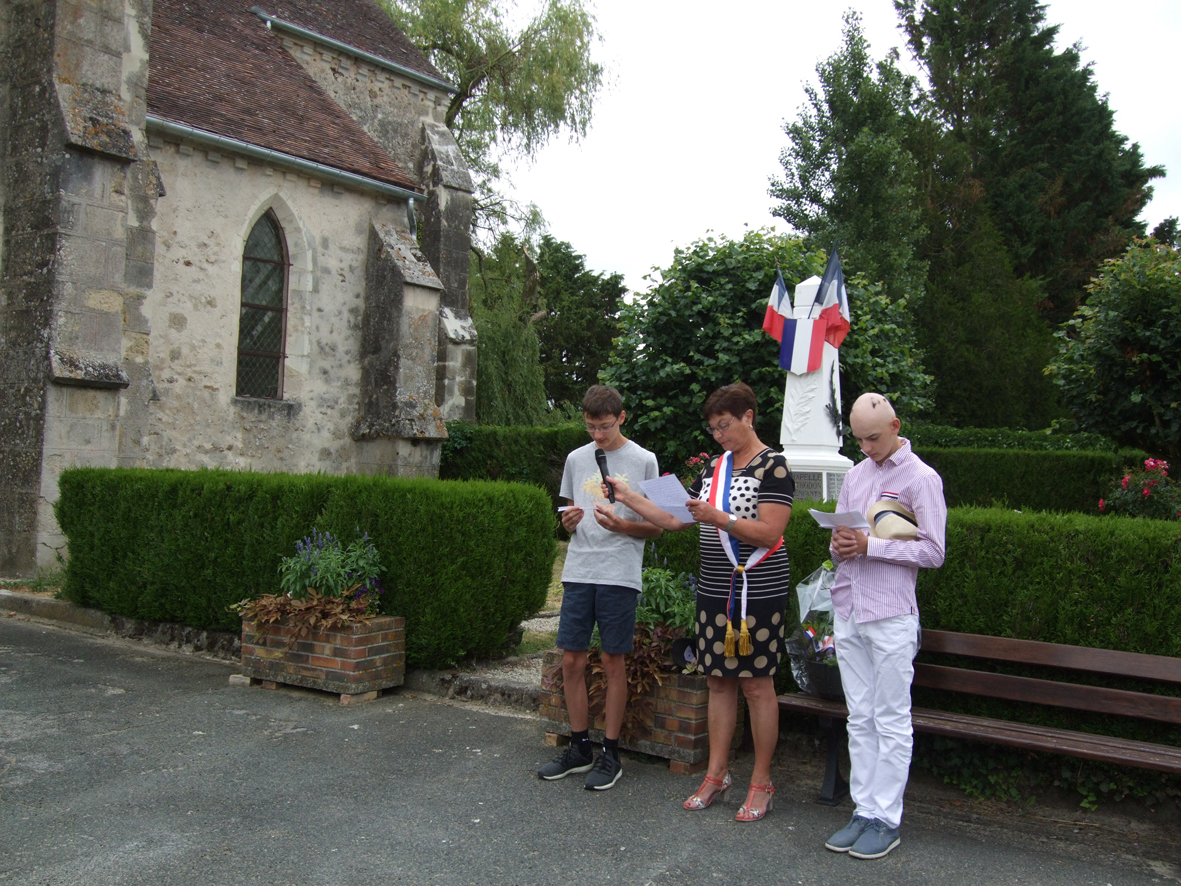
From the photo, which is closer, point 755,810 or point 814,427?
point 755,810

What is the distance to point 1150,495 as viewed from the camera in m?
11.1

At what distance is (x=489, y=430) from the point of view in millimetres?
16375

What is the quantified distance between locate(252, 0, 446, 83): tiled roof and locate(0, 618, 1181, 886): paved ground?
14972 millimetres

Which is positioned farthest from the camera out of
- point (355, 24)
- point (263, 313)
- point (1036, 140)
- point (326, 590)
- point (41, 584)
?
point (1036, 140)

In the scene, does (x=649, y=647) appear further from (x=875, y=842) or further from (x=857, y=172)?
(x=857, y=172)

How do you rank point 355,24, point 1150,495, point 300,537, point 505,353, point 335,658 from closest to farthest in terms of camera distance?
point 335,658 < point 300,537 < point 1150,495 < point 355,24 < point 505,353

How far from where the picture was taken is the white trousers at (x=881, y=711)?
3668 mm

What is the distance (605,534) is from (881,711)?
1432mm

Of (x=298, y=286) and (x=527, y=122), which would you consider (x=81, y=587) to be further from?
(x=527, y=122)

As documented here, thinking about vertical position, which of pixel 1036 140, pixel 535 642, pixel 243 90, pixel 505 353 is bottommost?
pixel 535 642

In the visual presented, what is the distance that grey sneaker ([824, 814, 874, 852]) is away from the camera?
144 inches

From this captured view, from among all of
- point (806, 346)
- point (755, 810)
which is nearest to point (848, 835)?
point (755, 810)

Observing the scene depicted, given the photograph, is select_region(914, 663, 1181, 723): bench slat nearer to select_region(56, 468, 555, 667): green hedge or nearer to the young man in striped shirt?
the young man in striped shirt

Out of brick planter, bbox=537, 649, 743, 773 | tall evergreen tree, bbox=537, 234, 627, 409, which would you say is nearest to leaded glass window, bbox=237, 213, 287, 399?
brick planter, bbox=537, 649, 743, 773
